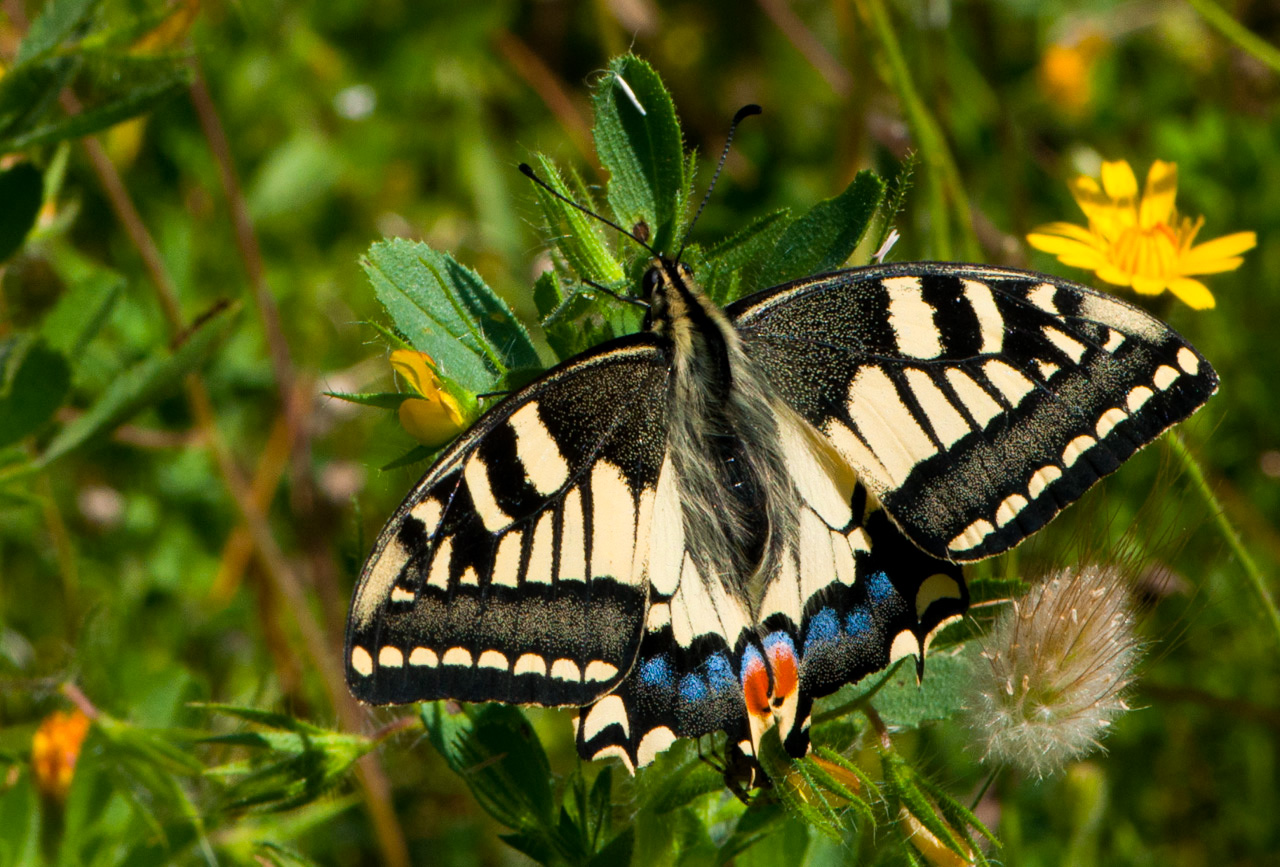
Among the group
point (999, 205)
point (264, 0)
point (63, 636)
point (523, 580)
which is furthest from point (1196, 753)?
point (264, 0)

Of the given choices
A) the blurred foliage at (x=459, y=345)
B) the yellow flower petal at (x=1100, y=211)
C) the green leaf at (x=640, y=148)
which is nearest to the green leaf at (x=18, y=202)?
the blurred foliage at (x=459, y=345)

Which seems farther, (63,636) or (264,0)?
(264,0)

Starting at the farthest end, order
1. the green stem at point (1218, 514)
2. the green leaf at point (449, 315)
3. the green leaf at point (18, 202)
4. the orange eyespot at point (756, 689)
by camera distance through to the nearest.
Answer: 1. the green leaf at point (18, 202)
2. the green stem at point (1218, 514)
3. the green leaf at point (449, 315)
4. the orange eyespot at point (756, 689)

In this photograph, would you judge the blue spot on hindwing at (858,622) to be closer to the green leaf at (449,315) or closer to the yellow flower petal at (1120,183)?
the green leaf at (449,315)

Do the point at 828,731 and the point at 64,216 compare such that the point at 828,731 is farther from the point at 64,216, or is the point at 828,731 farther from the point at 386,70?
the point at 386,70

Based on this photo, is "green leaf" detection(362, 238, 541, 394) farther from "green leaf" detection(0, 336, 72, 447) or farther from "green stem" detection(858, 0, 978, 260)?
"green stem" detection(858, 0, 978, 260)

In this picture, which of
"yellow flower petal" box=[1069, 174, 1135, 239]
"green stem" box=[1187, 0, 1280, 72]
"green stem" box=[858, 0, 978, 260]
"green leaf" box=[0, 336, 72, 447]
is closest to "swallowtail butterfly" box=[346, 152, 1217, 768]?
"yellow flower petal" box=[1069, 174, 1135, 239]

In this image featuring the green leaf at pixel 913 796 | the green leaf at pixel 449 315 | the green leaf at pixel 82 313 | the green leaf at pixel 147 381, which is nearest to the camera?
the green leaf at pixel 913 796
